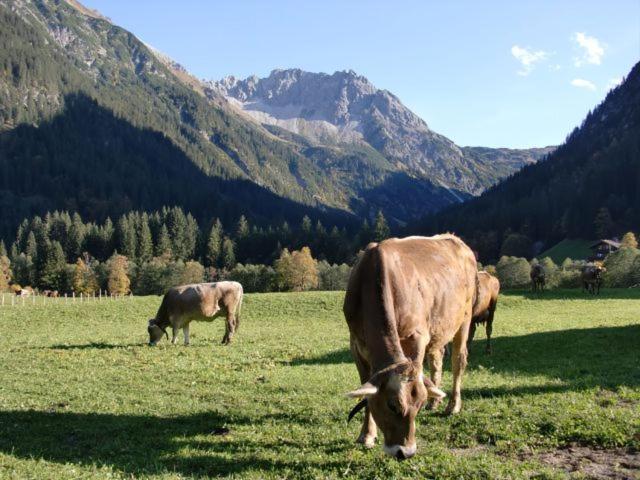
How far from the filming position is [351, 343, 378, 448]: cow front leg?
880 cm

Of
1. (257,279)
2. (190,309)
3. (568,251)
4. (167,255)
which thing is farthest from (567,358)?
(568,251)

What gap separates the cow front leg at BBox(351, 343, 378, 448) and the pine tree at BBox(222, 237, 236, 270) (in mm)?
153957

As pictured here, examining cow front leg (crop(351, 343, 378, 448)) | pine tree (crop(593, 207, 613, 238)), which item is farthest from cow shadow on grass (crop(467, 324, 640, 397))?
pine tree (crop(593, 207, 613, 238))

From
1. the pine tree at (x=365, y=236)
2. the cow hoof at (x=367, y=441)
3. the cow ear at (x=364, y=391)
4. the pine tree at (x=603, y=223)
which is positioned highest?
the pine tree at (x=603, y=223)

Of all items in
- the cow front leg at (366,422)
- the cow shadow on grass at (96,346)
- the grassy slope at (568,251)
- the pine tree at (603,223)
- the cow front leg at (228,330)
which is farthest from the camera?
the pine tree at (603,223)

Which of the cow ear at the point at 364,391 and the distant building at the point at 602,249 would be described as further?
the distant building at the point at 602,249

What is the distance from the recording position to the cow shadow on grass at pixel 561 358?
45.9 ft

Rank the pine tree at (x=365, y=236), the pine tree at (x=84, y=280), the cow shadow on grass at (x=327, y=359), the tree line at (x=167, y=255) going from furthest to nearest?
1. the pine tree at (x=365, y=236)
2. the pine tree at (x=84, y=280)
3. the tree line at (x=167, y=255)
4. the cow shadow on grass at (x=327, y=359)

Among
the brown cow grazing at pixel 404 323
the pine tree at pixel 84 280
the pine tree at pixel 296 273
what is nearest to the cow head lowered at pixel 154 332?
the brown cow grazing at pixel 404 323

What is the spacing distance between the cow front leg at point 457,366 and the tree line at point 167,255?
104350 mm

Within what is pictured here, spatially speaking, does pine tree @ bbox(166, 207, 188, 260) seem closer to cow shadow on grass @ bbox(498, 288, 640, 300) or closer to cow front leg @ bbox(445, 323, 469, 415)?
cow shadow on grass @ bbox(498, 288, 640, 300)

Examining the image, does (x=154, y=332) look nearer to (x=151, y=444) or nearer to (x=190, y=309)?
(x=190, y=309)

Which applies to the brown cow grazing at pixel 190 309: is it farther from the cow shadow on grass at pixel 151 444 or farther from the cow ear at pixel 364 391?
the cow ear at pixel 364 391

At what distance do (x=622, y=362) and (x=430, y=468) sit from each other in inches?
521
